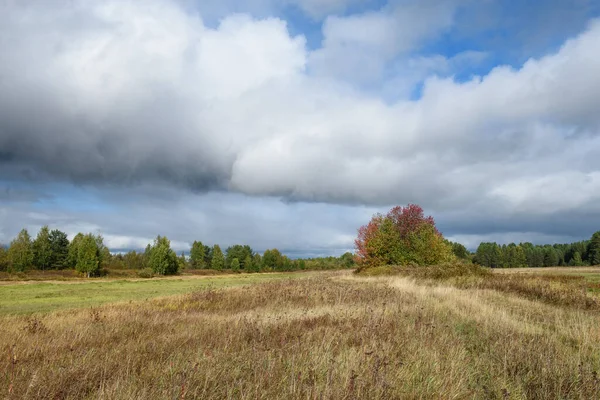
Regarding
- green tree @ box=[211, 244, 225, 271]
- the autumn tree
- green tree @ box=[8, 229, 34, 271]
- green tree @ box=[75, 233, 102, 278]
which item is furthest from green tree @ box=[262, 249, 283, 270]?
the autumn tree

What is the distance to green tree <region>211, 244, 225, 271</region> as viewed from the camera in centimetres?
13000

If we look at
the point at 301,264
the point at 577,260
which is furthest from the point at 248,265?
the point at 577,260

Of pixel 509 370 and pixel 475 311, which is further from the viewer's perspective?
pixel 475 311

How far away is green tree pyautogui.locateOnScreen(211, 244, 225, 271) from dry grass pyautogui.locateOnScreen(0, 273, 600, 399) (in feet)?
407

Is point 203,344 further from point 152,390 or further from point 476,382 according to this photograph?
point 476,382

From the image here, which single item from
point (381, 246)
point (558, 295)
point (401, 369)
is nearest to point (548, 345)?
point (401, 369)

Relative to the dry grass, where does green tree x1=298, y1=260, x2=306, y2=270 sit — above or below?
below

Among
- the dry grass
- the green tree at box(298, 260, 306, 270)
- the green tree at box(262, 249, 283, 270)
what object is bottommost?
the green tree at box(298, 260, 306, 270)

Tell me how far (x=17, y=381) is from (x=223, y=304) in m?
10.4

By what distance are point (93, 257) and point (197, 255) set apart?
5898cm

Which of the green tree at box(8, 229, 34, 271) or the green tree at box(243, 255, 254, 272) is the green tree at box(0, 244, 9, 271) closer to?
the green tree at box(8, 229, 34, 271)

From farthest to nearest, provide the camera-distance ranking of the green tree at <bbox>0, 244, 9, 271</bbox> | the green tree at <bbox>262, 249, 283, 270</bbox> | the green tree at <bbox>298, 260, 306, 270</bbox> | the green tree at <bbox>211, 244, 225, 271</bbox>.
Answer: the green tree at <bbox>298, 260, 306, 270</bbox> < the green tree at <bbox>262, 249, 283, 270</bbox> < the green tree at <bbox>211, 244, 225, 271</bbox> < the green tree at <bbox>0, 244, 9, 271</bbox>

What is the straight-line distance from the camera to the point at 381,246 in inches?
2024

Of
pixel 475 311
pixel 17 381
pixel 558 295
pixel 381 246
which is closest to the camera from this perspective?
pixel 17 381
